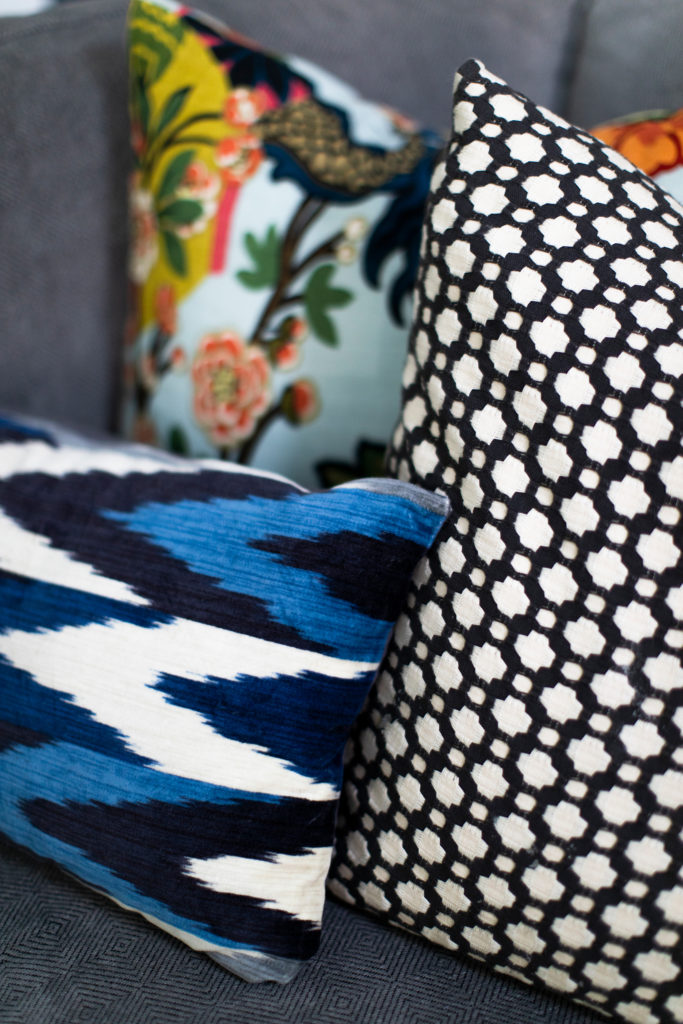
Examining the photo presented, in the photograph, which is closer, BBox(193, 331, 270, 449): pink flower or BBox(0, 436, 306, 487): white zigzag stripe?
BBox(0, 436, 306, 487): white zigzag stripe

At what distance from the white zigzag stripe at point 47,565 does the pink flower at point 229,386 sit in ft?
0.76

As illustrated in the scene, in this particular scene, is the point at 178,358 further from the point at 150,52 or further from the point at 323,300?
the point at 150,52

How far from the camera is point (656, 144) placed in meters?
0.55

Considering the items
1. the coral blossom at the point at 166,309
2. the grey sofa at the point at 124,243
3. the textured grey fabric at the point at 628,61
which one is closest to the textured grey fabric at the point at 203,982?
the grey sofa at the point at 124,243

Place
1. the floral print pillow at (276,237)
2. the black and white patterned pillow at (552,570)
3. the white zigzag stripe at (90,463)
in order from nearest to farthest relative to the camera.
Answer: the black and white patterned pillow at (552,570) < the white zigzag stripe at (90,463) < the floral print pillow at (276,237)

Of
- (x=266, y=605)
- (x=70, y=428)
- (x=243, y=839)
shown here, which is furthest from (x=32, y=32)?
(x=243, y=839)

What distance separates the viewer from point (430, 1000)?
0.48 m

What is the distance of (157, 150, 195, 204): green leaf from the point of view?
67 cm

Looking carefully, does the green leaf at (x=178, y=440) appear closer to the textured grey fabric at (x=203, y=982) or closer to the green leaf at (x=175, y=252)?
the green leaf at (x=175, y=252)

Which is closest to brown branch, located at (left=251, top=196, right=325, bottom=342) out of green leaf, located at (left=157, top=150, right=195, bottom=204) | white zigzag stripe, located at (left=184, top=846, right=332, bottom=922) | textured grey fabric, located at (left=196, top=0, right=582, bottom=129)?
green leaf, located at (left=157, top=150, right=195, bottom=204)

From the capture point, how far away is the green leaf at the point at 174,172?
670 mm

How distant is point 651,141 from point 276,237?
30 centimetres

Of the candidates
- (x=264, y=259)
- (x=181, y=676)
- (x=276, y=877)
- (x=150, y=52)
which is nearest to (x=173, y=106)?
(x=150, y=52)

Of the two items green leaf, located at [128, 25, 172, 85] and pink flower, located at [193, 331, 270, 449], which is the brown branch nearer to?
pink flower, located at [193, 331, 270, 449]
